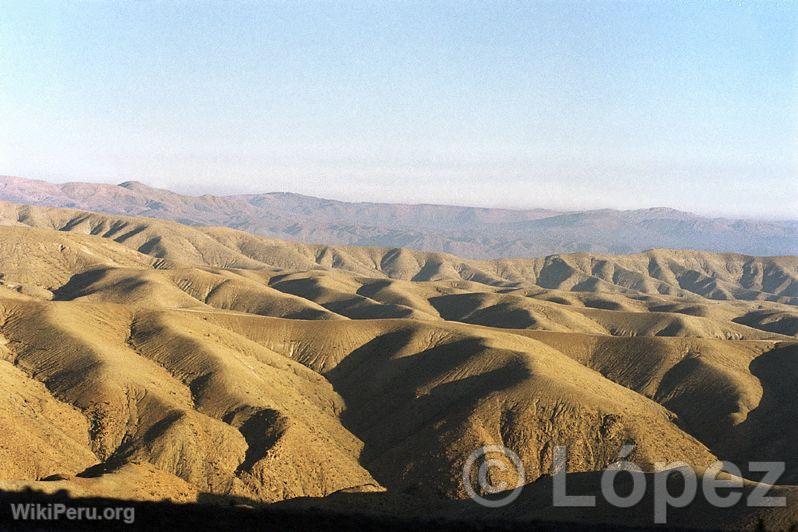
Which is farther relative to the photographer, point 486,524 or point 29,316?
point 29,316

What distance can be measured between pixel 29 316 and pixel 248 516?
70.8 meters

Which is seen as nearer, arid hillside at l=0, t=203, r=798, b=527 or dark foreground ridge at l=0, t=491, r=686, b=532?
dark foreground ridge at l=0, t=491, r=686, b=532

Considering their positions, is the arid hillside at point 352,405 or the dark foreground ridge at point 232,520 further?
the arid hillside at point 352,405

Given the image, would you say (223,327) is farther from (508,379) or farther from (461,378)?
(508,379)

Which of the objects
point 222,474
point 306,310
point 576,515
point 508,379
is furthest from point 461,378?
point 306,310

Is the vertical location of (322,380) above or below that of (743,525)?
below

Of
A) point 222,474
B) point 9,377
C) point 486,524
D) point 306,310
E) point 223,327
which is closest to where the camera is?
point 486,524

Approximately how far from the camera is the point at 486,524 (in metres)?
50.7

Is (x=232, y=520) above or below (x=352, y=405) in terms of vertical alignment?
above

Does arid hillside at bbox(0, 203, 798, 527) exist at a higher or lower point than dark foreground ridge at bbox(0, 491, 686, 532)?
lower

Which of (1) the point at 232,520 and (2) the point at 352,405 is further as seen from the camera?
(2) the point at 352,405

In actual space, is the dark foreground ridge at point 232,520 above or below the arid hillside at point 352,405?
above

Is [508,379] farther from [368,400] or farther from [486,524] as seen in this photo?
[486,524]

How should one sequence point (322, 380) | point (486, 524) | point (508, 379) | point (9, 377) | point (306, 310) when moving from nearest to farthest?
point (486, 524) < point (9, 377) < point (508, 379) < point (322, 380) < point (306, 310)
